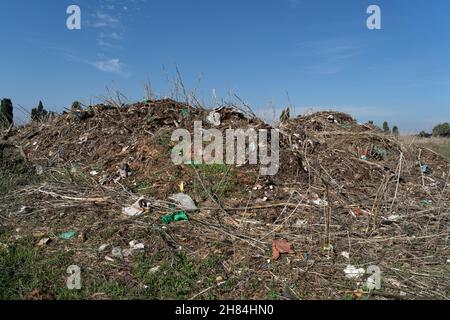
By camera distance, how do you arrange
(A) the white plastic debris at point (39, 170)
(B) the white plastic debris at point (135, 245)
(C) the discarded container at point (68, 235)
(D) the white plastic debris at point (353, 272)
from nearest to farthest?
(D) the white plastic debris at point (353, 272) → (B) the white plastic debris at point (135, 245) → (C) the discarded container at point (68, 235) → (A) the white plastic debris at point (39, 170)

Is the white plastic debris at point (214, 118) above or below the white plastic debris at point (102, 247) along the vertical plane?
above

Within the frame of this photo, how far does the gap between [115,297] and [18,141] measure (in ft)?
19.8

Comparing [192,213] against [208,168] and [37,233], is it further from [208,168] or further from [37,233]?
[37,233]

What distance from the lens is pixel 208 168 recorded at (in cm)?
502

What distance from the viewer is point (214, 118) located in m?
6.29

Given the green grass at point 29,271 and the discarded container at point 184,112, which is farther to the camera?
the discarded container at point 184,112

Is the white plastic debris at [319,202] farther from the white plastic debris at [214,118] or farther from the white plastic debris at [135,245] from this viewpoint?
the white plastic debris at [214,118]

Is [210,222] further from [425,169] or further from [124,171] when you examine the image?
[425,169]

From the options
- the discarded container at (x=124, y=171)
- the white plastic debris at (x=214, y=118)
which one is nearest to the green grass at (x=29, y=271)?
the discarded container at (x=124, y=171)

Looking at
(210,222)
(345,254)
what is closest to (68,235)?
(210,222)

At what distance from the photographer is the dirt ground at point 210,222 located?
293 centimetres

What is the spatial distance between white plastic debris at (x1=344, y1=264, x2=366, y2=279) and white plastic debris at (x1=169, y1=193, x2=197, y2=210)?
177cm

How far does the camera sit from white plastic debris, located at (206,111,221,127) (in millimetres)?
6242

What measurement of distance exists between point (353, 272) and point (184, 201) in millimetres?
1977
